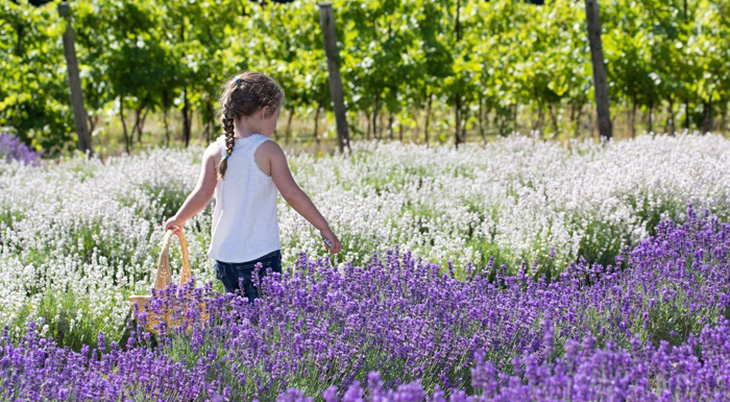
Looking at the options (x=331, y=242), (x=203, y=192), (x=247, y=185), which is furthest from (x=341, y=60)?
(x=331, y=242)

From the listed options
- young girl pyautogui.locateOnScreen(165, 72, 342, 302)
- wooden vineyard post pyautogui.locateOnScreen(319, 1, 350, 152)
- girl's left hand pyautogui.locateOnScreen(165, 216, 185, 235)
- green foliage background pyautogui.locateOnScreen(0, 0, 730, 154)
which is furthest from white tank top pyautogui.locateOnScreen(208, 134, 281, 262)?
green foliage background pyautogui.locateOnScreen(0, 0, 730, 154)

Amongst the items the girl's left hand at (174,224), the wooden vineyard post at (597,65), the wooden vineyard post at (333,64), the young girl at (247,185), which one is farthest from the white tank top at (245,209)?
the wooden vineyard post at (597,65)

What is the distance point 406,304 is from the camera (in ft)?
11.1

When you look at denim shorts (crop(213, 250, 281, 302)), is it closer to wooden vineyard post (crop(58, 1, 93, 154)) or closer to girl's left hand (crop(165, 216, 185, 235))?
girl's left hand (crop(165, 216, 185, 235))

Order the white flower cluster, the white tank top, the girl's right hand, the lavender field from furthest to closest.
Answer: the white flower cluster
the white tank top
the girl's right hand
the lavender field

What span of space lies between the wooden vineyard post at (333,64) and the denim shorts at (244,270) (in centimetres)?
533

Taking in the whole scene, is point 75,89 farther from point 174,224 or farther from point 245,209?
point 245,209

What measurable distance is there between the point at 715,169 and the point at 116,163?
5.92 m

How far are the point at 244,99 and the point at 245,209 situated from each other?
496 mm

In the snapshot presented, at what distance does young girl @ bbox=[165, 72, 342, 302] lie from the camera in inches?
138

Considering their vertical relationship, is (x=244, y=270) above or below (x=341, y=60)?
below

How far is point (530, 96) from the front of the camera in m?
13.6

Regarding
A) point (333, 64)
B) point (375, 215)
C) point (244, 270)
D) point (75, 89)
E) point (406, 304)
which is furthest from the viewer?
point (75, 89)

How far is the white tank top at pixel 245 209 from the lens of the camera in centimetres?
354
